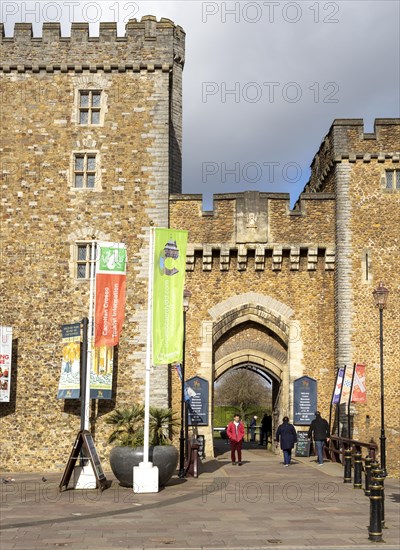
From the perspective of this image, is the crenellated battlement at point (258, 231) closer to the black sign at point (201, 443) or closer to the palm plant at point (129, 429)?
the black sign at point (201, 443)

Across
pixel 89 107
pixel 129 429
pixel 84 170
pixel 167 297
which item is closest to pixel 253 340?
pixel 84 170

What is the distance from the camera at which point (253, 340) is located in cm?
2542

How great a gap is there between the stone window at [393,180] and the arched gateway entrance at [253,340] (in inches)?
203

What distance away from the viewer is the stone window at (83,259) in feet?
77.7

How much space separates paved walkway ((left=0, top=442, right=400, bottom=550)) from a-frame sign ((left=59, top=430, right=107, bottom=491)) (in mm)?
261

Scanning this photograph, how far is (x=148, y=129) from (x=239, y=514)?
14.3 metres

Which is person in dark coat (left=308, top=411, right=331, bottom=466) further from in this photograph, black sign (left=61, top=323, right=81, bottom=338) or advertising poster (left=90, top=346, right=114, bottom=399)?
black sign (left=61, top=323, right=81, bottom=338)

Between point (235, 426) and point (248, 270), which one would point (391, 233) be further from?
point (235, 426)

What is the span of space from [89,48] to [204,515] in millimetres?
16741

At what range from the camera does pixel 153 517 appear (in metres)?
12.9

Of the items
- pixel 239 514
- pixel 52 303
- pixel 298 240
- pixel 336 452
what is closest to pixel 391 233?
pixel 298 240

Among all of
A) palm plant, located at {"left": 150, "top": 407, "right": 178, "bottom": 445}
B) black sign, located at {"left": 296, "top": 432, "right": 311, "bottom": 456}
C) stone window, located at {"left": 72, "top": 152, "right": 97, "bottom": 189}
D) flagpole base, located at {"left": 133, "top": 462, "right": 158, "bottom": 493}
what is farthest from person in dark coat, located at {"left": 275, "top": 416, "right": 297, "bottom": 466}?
stone window, located at {"left": 72, "top": 152, "right": 97, "bottom": 189}

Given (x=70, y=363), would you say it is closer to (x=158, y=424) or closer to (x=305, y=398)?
(x=158, y=424)

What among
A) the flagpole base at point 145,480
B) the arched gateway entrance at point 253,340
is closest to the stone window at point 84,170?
the arched gateway entrance at point 253,340
